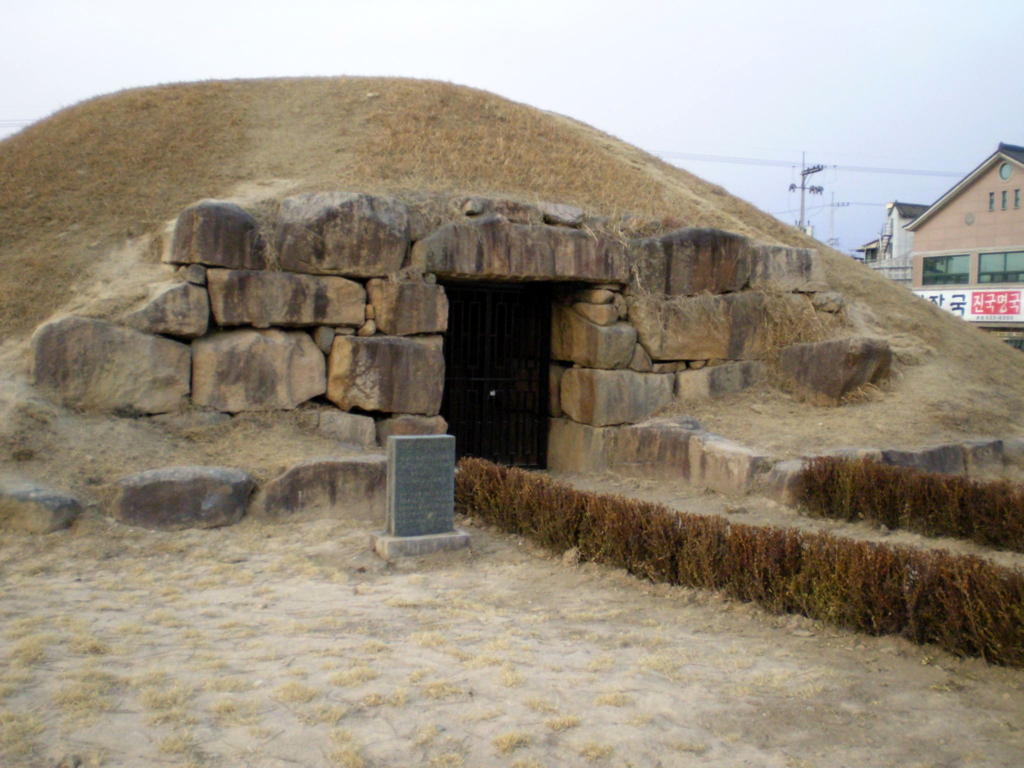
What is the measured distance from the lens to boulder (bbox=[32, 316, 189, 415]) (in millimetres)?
7410

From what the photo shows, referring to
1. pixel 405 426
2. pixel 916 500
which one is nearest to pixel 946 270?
pixel 916 500

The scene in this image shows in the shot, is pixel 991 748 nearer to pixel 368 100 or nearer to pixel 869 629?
pixel 869 629

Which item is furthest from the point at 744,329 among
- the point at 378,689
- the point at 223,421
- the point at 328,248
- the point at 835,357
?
the point at 378,689

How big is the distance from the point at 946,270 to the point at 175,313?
34.4m

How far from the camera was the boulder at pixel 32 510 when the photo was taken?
19.5 ft

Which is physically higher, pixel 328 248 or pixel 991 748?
pixel 328 248

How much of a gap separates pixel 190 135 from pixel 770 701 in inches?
407

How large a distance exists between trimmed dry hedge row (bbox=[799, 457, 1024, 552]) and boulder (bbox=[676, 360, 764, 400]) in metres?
3.08

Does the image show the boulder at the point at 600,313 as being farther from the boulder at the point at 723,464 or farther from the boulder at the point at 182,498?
the boulder at the point at 182,498

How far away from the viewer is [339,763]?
3148 mm

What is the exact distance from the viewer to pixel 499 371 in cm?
1054

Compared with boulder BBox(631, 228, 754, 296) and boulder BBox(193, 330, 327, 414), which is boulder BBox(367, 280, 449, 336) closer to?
boulder BBox(193, 330, 327, 414)

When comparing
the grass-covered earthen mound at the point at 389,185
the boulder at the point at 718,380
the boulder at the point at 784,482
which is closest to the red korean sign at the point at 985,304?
the grass-covered earthen mound at the point at 389,185

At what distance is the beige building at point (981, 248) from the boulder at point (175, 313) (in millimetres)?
31145
